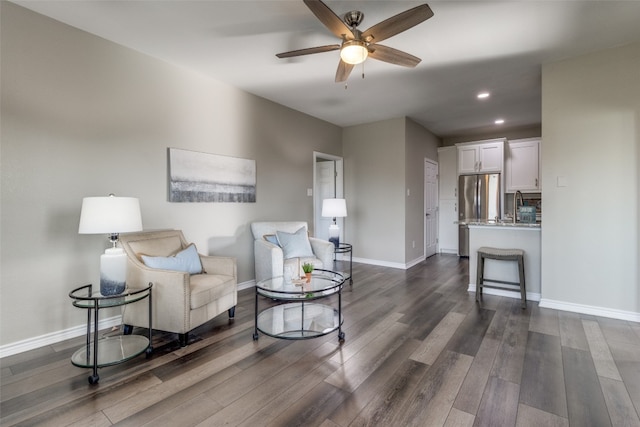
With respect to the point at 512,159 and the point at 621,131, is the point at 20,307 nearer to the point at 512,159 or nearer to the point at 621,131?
the point at 621,131

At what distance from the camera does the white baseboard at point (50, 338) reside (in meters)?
2.28

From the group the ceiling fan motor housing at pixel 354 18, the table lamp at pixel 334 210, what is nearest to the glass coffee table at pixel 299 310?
the table lamp at pixel 334 210

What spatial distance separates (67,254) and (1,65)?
1.47 metres

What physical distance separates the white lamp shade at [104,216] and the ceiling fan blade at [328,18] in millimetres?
1882

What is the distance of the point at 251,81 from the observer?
370cm

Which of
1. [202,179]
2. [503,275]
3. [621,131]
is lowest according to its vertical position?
[503,275]

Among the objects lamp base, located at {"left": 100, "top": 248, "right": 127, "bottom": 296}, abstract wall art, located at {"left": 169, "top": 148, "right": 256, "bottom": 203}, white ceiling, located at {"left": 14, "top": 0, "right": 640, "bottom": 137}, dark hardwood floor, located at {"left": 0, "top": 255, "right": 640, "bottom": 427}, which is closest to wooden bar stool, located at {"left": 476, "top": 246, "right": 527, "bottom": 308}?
dark hardwood floor, located at {"left": 0, "top": 255, "right": 640, "bottom": 427}

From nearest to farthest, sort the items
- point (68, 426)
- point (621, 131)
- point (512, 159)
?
point (68, 426) → point (621, 131) → point (512, 159)

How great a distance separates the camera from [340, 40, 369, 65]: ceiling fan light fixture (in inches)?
89.2

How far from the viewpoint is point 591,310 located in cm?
306

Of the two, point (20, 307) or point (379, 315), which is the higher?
point (20, 307)

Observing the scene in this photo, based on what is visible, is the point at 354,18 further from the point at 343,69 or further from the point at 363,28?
the point at 343,69

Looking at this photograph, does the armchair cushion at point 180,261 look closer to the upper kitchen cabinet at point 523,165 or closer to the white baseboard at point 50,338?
the white baseboard at point 50,338

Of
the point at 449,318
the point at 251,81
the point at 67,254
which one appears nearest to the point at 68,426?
the point at 67,254
